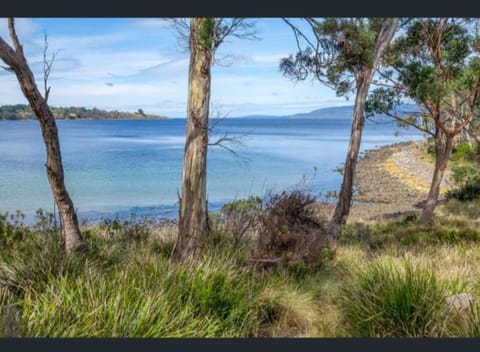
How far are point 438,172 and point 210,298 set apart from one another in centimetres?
1142

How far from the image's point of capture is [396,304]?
15.9 feet

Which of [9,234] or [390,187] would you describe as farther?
[390,187]

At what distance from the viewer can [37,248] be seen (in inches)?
248

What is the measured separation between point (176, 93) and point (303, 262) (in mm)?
17534

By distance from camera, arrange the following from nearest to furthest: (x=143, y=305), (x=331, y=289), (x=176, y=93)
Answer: (x=143, y=305) < (x=331, y=289) < (x=176, y=93)

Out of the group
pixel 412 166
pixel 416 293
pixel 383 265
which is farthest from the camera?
pixel 412 166

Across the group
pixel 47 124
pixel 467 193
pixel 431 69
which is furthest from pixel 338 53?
pixel 467 193

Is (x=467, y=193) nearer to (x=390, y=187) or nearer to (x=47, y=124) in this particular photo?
(x=390, y=187)

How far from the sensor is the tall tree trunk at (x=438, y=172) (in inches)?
583

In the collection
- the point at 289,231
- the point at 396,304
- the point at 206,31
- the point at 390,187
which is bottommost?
the point at 390,187

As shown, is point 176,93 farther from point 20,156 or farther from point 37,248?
point 20,156

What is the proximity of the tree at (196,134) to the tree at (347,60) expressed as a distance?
346 centimetres

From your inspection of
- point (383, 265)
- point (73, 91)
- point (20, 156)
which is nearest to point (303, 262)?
point (383, 265)

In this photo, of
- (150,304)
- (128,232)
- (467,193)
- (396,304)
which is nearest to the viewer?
(150,304)
